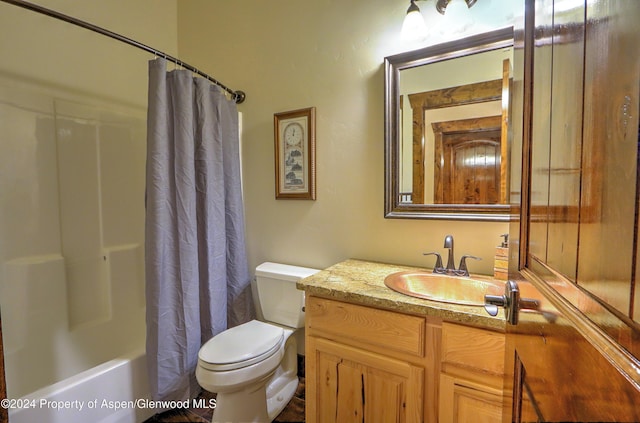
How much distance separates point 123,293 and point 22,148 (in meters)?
1.03

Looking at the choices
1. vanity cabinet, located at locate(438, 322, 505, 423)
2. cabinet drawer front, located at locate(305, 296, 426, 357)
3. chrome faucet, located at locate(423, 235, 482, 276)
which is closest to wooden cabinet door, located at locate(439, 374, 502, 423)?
vanity cabinet, located at locate(438, 322, 505, 423)

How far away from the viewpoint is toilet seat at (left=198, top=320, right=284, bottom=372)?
1273mm

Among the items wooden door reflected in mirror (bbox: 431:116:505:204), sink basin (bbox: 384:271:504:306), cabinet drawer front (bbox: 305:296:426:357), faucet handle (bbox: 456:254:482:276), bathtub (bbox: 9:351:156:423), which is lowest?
bathtub (bbox: 9:351:156:423)

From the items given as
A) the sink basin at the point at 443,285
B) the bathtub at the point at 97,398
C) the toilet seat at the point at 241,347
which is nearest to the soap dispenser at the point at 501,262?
the sink basin at the point at 443,285

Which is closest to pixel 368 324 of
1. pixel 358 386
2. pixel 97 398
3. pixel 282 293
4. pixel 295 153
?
pixel 358 386

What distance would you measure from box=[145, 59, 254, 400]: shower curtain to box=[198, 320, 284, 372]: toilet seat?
22 centimetres

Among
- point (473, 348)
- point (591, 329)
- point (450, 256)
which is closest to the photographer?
point (591, 329)

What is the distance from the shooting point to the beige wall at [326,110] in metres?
1.46

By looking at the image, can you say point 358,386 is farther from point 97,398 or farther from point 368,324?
point 97,398

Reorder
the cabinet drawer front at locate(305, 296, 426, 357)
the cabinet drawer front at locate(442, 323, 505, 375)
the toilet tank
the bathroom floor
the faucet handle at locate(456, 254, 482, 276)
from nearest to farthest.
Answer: the cabinet drawer front at locate(442, 323, 505, 375) → the cabinet drawer front at locate(305, 296, 426, 357) → the faucet handle at locate(456, 254, 482, 276) → the bathroom floor → the toilet tank

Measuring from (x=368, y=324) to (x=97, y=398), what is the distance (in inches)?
51.6

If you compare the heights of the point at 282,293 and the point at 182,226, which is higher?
the point at 182,226

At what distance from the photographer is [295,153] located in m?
1.80

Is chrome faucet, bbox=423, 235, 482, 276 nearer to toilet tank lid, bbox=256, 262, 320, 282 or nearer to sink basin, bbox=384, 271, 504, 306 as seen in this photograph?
sink basin, bbox=384, 271, 504, 306
